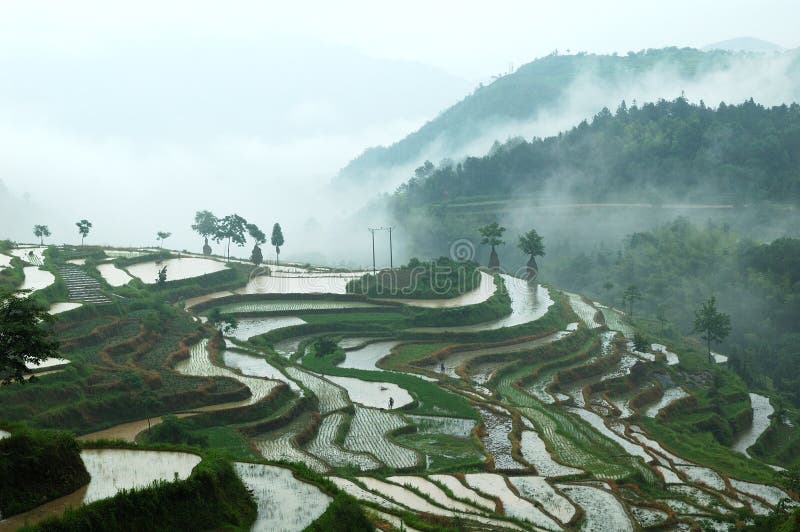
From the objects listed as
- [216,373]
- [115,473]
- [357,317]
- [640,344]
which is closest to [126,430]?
[216,373]

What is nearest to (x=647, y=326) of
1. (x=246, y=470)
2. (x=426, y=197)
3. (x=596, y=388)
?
(x=596, y=388)

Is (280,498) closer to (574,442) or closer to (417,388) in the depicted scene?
(574,442)

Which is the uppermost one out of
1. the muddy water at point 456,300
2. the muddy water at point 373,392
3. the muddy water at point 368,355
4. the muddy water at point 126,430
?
the muddy water at point 456,300

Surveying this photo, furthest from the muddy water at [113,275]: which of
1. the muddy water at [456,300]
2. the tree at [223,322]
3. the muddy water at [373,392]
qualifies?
the muddy water at [373,392]

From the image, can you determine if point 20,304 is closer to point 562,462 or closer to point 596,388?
point 562,462

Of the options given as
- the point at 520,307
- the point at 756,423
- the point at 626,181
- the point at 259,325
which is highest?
the point at 626,181

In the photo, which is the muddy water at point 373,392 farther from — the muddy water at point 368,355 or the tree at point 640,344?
the tree at point 640,344

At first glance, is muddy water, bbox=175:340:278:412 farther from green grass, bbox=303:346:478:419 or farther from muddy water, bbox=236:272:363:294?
muddy water, bbox=236:272:363:294
